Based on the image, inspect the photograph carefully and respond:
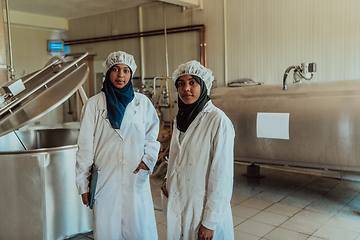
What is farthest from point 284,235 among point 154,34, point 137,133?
point 154,34

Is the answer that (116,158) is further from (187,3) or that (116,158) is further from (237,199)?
(187,3)

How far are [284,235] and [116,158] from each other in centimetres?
171

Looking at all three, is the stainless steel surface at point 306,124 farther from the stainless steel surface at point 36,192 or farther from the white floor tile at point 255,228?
the stainless steel surface at point 36,192

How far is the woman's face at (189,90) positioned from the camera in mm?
1575

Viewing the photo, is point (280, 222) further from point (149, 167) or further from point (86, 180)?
point (86, 180)

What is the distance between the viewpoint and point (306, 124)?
3604 mm

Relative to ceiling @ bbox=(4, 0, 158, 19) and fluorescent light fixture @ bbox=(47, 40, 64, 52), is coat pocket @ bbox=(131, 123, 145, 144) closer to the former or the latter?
ceiling @ bbox=(4, 0, 158, 19)

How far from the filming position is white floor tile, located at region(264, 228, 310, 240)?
283cm

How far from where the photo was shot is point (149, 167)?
2.12 m

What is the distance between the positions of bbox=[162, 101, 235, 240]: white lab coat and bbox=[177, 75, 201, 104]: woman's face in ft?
0.24

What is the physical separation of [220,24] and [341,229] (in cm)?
401

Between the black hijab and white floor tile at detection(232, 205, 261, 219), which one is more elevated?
the black hijab

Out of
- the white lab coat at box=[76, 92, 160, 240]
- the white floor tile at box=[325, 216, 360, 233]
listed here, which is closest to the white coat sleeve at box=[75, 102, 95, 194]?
the white lab coat at box=[76, 92, 160, 240]

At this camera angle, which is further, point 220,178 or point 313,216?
point 313,216
